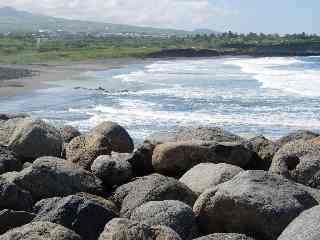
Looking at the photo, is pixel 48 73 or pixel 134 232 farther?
pixel 48 73

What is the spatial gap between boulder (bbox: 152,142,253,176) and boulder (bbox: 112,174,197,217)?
4.88 feet

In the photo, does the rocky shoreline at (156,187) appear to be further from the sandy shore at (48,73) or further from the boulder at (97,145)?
the sandy shore at (48,73)

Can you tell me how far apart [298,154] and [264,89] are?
35.3 metres

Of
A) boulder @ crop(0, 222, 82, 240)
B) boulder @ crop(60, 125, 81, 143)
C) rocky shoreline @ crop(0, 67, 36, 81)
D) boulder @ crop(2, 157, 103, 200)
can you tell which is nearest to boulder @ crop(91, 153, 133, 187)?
boulder @ crop(2, 157, 103, 200)

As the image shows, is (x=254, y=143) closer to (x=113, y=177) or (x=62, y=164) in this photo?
(x=113, y=177)

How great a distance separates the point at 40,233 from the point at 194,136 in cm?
526

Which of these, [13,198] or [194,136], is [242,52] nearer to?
[194,136]

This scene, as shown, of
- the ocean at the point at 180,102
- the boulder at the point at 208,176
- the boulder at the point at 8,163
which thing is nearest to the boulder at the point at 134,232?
the boulder at the point at 208,176

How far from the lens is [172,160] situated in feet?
34.9

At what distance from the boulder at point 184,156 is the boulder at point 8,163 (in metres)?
2.15

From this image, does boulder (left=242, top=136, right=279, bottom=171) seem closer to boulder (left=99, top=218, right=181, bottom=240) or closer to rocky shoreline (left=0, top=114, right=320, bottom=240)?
rocky shoreline (left=0, top=114, right=320, bottom=240)

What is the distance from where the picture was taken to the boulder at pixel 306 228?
20.3ft

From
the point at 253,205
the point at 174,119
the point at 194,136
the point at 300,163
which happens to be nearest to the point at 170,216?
the point at 253,205

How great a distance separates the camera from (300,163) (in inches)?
385
